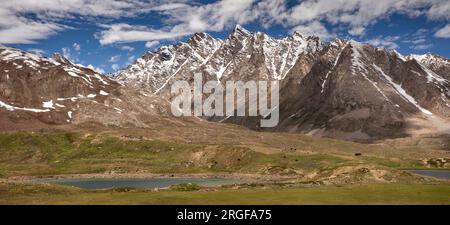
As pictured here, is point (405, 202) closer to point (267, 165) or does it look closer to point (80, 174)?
point (267, 165)

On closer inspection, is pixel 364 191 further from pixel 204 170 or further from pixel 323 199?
pixel 204 170

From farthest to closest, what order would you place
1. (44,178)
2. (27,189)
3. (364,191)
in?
(44,178)
(27,189)
(364,191)

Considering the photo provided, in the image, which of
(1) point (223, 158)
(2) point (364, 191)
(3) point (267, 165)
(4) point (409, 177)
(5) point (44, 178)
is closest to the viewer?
(2) point (364, 191)

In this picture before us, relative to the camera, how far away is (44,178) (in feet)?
569

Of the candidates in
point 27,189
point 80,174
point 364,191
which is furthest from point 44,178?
point 364,191

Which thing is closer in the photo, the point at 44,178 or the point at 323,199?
the point at 323,199

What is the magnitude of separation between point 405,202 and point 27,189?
54116 mm
